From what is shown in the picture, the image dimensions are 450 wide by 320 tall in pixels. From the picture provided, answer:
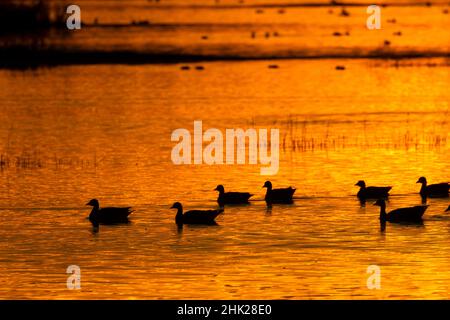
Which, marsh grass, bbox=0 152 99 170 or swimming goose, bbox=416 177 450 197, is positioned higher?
marsh grass, bbox=0 152 99 170

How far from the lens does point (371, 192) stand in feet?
112

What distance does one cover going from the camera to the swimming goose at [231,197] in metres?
33.7

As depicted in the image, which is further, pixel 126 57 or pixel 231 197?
pixel 126 57

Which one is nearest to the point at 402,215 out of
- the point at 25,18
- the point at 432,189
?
the point at 432,189

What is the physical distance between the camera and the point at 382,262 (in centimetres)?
2652

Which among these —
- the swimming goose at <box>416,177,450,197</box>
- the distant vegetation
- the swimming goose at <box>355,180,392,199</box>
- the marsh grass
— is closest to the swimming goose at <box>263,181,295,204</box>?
the swimming goose at <box>355,180,392,199</box>

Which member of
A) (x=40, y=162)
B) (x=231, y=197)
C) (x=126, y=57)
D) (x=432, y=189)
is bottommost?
(x=231, y=197)

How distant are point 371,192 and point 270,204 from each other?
284cm

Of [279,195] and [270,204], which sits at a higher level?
[279,195]

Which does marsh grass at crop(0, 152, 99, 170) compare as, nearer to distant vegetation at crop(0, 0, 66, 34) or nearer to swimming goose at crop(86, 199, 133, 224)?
swimming goose at crop(86, 199, 133, 224)

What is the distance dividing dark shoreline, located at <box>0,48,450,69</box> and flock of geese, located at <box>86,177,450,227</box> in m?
46.6

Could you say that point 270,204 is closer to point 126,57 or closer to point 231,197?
point 231,197

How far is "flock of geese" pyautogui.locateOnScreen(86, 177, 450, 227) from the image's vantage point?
31.1 m
